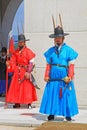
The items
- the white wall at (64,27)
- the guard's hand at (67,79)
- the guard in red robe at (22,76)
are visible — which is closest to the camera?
the guard's hand at (67,79)

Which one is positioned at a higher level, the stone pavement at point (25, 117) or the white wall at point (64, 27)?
the white wall at point (64, 27)

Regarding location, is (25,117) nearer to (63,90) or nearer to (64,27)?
(63,90)

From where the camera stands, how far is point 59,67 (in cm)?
738

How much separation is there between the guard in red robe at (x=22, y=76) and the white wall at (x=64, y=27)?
420 millimetres

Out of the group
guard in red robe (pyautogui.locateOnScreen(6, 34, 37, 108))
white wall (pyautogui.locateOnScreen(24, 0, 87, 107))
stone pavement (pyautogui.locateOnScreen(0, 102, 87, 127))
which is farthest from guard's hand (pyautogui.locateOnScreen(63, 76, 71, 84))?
white wall (pyautogui.locateOnScreen(24, 0, 87, 107))

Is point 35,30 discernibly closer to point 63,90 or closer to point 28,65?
point 28,65

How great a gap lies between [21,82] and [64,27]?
166 cm

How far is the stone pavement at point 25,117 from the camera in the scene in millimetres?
7324

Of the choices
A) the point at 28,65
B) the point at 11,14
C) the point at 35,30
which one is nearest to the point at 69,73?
the point at 28,65

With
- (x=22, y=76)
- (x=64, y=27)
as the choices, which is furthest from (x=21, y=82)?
(x=64, y=27)

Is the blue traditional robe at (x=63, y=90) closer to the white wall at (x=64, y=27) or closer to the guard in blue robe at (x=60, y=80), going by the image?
the guard in blue robe at (x=60, y=80)

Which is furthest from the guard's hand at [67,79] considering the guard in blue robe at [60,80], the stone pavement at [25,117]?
the stone pavement at [25,117]

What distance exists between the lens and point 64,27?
9836 mm

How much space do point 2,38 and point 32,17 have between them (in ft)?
35.2
